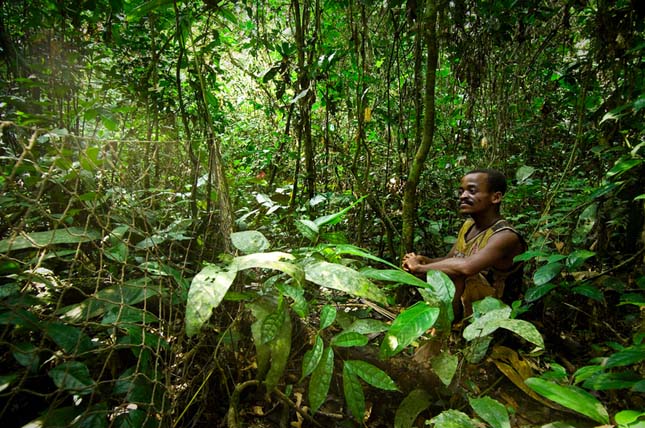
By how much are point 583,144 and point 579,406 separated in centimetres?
254

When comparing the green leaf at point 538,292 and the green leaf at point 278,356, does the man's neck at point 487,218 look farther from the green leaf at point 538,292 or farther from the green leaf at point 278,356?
the green leaf at point 278,356

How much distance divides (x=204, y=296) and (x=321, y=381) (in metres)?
0.47

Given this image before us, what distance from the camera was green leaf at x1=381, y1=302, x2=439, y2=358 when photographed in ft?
3.37

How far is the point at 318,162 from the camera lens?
3.46 metres

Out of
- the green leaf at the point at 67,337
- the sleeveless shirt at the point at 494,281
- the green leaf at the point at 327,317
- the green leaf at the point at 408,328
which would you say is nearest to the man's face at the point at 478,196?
the sleeveless shirt at the point at 494,281

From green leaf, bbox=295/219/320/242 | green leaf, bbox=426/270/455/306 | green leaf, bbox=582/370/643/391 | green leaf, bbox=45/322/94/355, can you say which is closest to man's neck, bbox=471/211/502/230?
green leaf, bbox=426/270/455/306

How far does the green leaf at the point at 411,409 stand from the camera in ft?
4.15

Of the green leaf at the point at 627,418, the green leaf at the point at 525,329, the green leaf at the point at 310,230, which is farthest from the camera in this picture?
the green leaf at the point at 310,230

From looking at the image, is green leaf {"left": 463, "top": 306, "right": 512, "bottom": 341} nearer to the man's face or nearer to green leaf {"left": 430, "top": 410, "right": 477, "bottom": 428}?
green leaf {"left": 430, "top": 410, "right": 477, "bottom": 428}

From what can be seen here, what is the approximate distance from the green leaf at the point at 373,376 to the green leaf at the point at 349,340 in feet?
0.22

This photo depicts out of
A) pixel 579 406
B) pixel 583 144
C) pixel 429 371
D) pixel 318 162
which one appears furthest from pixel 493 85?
pixel 579 406

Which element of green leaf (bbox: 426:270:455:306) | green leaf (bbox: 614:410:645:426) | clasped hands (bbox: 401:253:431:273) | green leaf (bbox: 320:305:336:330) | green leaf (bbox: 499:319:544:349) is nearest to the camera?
green leaf (bbox: 614:410:645:426)

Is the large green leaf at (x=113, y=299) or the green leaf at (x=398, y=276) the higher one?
the green leaf at (x=398, y=276)

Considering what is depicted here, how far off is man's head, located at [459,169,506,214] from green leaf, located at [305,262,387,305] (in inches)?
60.0
